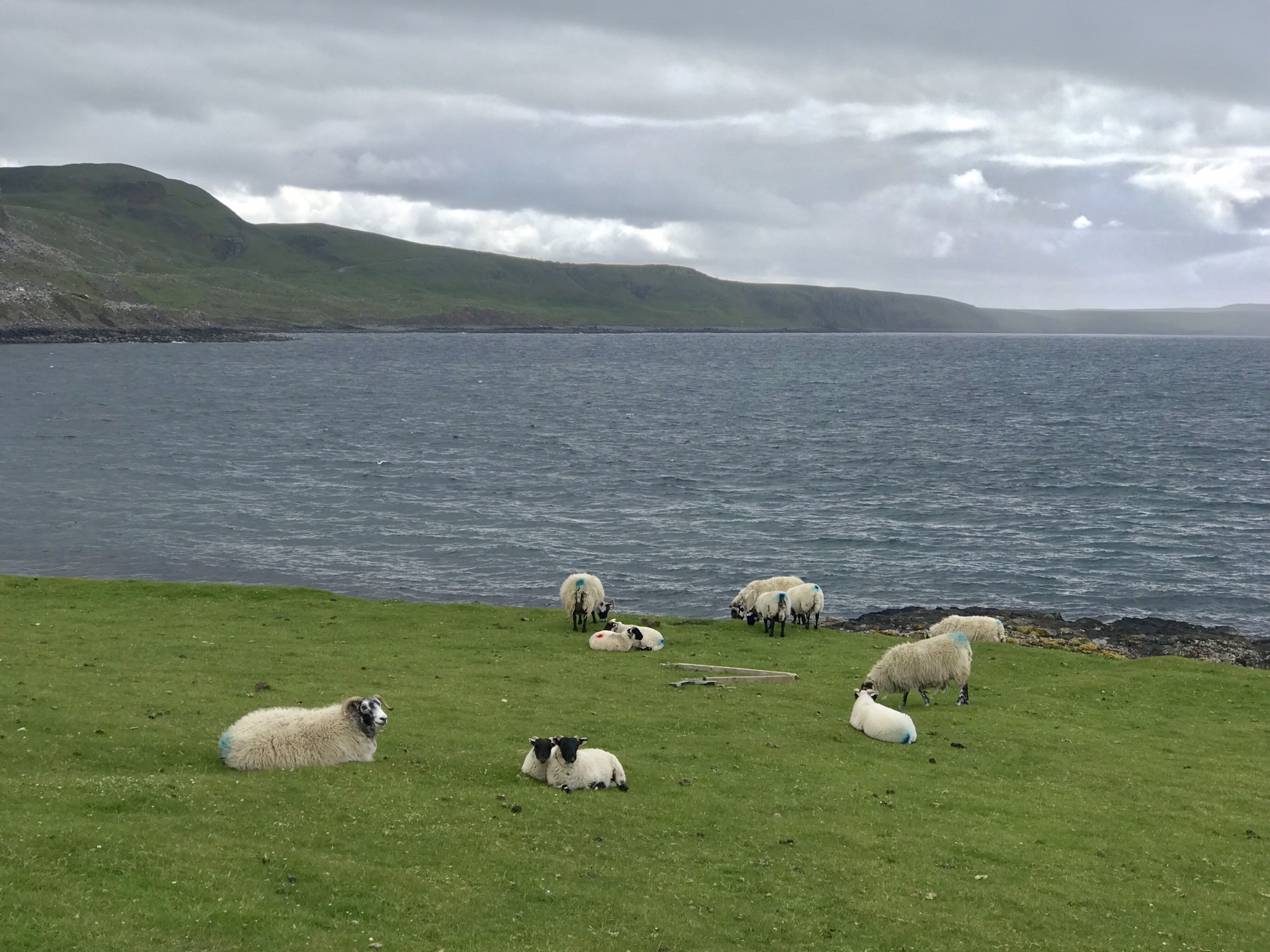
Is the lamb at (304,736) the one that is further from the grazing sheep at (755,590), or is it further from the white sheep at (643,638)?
the grazing sheep at (755,590)

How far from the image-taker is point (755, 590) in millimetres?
36469

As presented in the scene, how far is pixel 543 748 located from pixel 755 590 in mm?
19477

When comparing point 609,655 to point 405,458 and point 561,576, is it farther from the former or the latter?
point 405,458

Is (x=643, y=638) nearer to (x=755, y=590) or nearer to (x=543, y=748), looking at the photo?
(x=755, y=590)

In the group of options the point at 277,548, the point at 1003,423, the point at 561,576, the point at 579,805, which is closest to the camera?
the point at 579,805

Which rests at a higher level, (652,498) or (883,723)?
(883,723)

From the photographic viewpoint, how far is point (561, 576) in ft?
167

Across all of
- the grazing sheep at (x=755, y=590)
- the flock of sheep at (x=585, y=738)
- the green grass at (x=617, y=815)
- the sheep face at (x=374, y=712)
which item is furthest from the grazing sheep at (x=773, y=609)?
the sheep face at (x=374, y=712)

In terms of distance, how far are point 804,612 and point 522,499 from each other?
40059 mm

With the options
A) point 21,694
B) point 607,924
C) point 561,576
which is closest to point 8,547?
point 561,576

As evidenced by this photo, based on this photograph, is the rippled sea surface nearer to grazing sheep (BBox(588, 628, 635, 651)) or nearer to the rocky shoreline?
the rocky shoreline

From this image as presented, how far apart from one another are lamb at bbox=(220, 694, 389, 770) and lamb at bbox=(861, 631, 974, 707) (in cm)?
1215

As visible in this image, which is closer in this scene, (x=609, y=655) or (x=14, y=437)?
(x=609, y=655)

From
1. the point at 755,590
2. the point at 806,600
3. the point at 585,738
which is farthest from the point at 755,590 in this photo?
the point at 585,738
